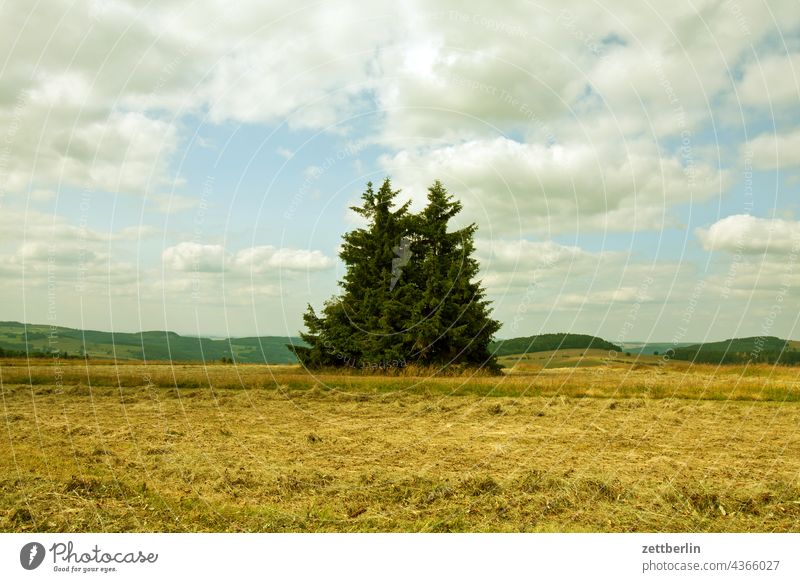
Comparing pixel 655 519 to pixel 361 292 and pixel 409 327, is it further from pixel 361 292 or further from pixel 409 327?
pixel 361 292

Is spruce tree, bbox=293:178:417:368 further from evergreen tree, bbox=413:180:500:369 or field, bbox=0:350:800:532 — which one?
field, bbox=0:350:800:532

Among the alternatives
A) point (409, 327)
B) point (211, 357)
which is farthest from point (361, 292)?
point (211, 357)

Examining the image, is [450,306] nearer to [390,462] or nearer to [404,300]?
[404,300]

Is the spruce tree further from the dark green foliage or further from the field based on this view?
the field

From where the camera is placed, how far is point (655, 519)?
9133 mm

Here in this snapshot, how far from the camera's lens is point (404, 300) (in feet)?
116

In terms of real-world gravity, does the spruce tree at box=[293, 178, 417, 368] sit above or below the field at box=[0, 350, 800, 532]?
above

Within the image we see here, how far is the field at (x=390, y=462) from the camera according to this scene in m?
8.95

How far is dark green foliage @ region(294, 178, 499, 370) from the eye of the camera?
34.9 m

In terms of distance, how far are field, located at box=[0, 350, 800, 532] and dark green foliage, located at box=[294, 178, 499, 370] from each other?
11.1 metres

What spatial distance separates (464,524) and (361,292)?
93.7 feet

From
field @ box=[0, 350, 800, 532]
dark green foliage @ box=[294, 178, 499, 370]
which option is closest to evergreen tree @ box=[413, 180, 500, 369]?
dark green foliage @ box=[294, 178, 499, 370]

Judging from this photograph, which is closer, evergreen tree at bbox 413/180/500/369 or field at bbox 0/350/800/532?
field at bbox 0/350/800/532

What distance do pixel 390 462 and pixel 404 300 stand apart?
23.1 meters
